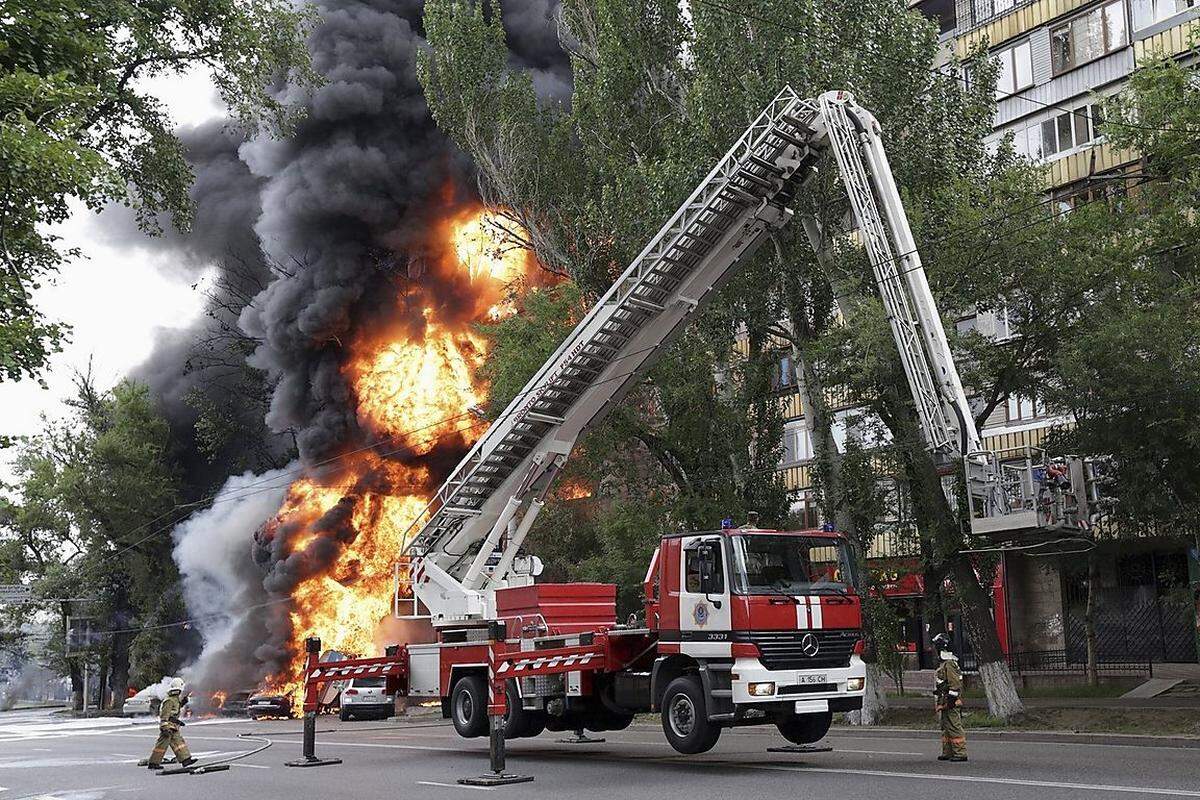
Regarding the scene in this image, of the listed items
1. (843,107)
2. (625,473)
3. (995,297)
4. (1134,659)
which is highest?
(843,107)

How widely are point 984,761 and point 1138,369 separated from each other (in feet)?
24.2

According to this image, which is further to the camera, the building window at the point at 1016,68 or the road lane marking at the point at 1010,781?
the building window at the point at 1016,68

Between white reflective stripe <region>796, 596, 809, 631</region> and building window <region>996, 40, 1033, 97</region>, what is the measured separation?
75.3 ft

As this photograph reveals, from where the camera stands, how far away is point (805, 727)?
560 inches

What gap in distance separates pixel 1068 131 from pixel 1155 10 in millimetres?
3444

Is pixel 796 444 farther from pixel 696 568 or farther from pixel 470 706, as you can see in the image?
pixel 696 568

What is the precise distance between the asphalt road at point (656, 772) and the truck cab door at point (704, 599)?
1411mm

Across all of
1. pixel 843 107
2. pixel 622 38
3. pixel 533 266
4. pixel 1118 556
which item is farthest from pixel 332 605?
pixel 843 107

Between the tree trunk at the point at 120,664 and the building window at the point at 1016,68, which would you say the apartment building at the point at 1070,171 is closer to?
the building window at the point at 1016,68

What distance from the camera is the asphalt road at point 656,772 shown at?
10.8 meters

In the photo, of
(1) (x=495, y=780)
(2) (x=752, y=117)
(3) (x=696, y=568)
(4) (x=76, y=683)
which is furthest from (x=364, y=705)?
(4) (x=76, y=683)

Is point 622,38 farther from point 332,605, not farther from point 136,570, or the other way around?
point 136,570

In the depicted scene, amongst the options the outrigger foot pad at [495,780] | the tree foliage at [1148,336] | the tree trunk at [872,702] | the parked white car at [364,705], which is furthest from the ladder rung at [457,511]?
the parked white car at [364,705]

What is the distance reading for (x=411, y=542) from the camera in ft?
60.5
